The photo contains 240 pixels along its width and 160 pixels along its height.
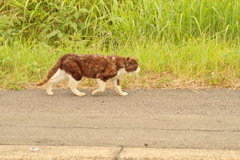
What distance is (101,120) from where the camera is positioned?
4.91m

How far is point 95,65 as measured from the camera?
6.02m

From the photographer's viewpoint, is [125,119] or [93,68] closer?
[125,119]

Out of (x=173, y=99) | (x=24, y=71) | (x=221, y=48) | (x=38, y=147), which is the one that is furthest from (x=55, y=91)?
(x=221, y=48)

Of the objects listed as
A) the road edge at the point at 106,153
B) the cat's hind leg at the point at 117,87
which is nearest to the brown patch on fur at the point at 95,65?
the cat's hind leg at the point at 117,87

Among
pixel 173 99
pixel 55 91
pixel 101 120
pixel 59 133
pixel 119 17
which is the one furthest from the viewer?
pixel 119 17

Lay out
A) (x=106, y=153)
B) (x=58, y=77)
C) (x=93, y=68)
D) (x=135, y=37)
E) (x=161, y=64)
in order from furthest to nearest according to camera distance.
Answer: (x=135, y=37), (x=161, y=64), (x=58, y=77), (x=93, y=68), (x=106, y=153)

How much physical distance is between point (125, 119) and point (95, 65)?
51.2 inches

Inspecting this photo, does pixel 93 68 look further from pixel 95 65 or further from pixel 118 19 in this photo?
pixel 118 19

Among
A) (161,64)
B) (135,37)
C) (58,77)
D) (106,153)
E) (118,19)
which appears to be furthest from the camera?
(118,19)

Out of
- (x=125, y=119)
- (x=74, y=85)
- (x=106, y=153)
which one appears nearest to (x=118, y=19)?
(x=74, y=85)

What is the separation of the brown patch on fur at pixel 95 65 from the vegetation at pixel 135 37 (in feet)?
2.39

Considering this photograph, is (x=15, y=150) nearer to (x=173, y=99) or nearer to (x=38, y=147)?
(x=38, y=147)

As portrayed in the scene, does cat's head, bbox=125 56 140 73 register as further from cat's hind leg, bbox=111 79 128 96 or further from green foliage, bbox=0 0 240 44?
green foliage, bbox=0 0 240 44

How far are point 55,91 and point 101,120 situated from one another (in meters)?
1.77
